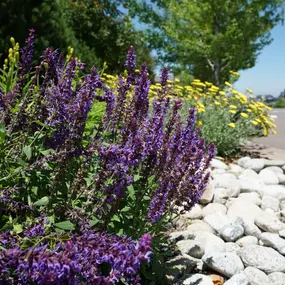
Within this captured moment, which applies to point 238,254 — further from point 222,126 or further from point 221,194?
point 222,126

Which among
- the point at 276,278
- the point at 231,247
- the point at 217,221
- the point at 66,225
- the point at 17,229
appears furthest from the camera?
the point at 217,221

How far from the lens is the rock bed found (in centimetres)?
338

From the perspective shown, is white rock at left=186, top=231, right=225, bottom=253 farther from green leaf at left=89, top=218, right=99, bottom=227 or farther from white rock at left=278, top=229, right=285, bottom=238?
green leaf at left=89, top=218, right=99, bottom=227

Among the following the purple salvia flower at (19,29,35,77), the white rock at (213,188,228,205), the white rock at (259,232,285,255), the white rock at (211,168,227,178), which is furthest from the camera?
the white rock at (211,168,227,178)

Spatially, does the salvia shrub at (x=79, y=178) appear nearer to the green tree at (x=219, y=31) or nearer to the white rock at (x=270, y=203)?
the white rock at (x=270, y=203)

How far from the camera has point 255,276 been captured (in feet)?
11.0

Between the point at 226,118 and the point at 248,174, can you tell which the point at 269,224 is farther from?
the point at 226,118

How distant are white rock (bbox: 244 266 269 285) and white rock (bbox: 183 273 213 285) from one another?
0.35 metres

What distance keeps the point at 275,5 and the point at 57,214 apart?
17098 mm

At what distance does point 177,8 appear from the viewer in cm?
1894

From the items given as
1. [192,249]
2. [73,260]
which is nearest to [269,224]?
[192,249]

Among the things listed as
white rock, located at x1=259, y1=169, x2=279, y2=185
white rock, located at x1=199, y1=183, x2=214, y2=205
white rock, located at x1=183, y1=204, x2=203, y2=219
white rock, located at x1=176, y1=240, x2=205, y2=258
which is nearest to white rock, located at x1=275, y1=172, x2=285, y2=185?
white rock, located at x1=259, y1=169, x2=279, y2=185

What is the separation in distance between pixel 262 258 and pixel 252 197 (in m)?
1.79

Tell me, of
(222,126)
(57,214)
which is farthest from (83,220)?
(222,126)
